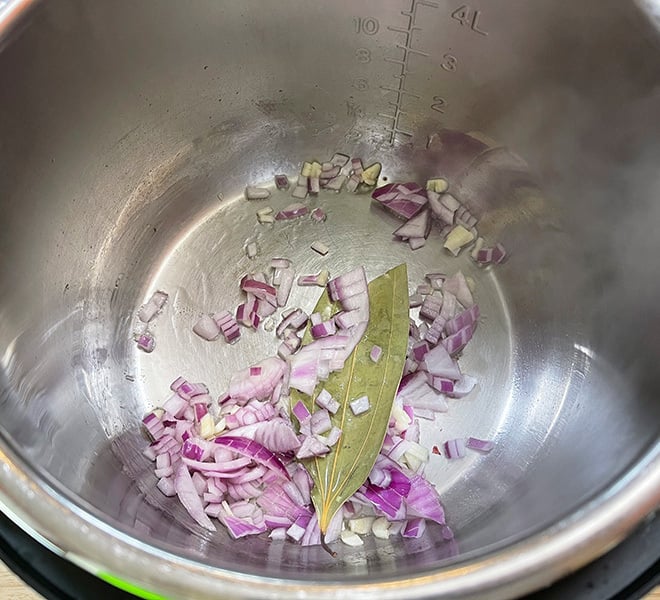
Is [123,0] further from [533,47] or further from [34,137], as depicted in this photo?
[533,47]

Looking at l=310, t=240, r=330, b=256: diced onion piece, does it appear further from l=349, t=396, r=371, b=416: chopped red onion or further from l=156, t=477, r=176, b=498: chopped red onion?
l=156, t=477, r=176, b=498: chopped red onion

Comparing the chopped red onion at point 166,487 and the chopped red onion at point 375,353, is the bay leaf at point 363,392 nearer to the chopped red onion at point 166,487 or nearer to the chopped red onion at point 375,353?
the chopped red onion at point 375,353

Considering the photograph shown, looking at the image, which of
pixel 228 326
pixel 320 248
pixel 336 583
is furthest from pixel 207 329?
pixel 336 583

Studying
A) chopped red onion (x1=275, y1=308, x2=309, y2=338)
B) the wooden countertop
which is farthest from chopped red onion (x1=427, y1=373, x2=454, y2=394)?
the wooden countertop

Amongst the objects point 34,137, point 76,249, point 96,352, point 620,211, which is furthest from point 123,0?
point 620,211

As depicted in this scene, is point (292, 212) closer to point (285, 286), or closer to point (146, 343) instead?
point (285, 286)

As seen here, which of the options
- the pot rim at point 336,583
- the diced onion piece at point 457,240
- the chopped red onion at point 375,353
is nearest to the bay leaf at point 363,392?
the chopped red onion at point 375,353
